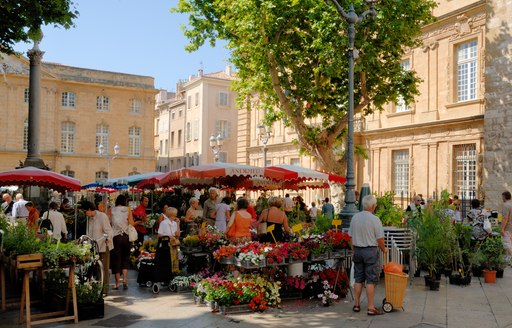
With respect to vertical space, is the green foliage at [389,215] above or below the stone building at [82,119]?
below

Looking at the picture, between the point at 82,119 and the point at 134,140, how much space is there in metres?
5.39

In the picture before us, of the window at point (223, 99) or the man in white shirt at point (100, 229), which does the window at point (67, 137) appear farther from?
the man in white shirt at point (100, 229)

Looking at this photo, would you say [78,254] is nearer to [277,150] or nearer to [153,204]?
[153,204]

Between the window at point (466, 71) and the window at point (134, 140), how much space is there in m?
35.5

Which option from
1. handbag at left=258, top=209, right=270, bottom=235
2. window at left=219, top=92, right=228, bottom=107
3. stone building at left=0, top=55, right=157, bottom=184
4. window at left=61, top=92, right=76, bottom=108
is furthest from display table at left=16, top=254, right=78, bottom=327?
window at left=219, top=92, right=228, bottom=107

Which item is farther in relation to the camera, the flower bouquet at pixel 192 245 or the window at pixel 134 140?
the window at pixel 134 140

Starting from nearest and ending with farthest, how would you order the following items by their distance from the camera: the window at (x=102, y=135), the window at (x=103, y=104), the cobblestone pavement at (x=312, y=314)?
the cobblestone pavement at (x=312, y=314) → the window at (x=103, y=104) → the window at (x=102, y=135)

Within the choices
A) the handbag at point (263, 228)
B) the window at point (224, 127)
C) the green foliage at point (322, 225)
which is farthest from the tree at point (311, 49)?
the window at point (224, 127)

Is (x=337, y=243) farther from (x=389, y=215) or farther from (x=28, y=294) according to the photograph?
(x=28, y=294)

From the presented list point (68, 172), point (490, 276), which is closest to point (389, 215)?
point (490, 276)

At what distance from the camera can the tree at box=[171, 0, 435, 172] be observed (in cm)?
1688

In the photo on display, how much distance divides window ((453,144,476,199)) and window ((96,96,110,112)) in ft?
118

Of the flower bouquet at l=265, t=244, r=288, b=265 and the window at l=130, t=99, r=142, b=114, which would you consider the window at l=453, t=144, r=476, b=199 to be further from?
the window at l=130, t=99, r=142, b=114

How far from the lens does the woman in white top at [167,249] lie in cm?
1003
